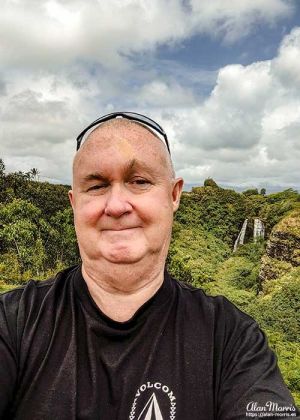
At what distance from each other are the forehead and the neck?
0.40m

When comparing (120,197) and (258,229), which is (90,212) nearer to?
(120,197)

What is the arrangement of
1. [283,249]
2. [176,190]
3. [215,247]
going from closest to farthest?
[176,190], [283,249], [215,247]

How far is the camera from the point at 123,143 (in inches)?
62.3

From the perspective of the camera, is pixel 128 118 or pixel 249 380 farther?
pixel 128 118

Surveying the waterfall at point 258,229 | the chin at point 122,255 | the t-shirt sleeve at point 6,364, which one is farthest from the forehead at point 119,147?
the waterfall at point 258,229

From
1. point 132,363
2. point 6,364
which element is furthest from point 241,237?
point 6,364

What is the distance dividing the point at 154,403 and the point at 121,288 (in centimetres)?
43

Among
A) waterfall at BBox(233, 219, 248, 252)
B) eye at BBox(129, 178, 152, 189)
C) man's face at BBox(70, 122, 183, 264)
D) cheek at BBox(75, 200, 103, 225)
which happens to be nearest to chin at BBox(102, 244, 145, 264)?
Result: man's face at BBox(70, 122, 183, 264)

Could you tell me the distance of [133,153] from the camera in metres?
1.56

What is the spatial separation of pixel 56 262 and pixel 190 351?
3373cm

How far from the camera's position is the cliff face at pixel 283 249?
112ft

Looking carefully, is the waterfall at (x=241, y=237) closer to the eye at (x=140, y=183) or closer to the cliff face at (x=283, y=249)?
the cliff face at (x=283, y=249)

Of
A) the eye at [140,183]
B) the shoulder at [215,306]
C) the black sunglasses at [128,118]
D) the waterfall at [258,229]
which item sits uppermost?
the waterfall at [258,229]

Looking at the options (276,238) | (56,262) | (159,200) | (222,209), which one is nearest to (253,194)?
(222,209)
